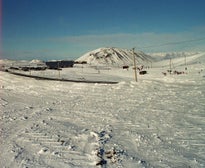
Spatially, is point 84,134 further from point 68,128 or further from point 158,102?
point 158,102

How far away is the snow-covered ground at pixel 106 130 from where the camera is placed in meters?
10.4

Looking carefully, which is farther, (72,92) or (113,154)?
(72,92)

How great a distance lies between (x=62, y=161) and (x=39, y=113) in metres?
8.57

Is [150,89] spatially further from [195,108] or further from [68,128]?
[68,128]

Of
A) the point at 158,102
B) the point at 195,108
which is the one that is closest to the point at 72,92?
the point at 158,102

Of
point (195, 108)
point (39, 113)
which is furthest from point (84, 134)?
point (195, 108)

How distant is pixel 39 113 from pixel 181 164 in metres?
10.6

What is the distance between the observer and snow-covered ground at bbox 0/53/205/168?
10.4 metres

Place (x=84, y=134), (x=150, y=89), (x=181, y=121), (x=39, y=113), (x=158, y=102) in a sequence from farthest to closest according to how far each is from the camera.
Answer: (x=150, y=89) < (x=158, y=102) < (x=39, y=113) < (x=181, y=121) < (x=84, y=134)

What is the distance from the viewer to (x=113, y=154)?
10.7 meters

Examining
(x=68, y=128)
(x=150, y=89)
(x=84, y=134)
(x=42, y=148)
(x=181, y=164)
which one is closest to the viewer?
(x=181, y=164)

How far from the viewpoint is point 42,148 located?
450 inches

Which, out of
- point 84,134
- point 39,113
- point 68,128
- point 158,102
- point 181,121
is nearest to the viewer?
point 84,134

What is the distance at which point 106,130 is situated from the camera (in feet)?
46.3
